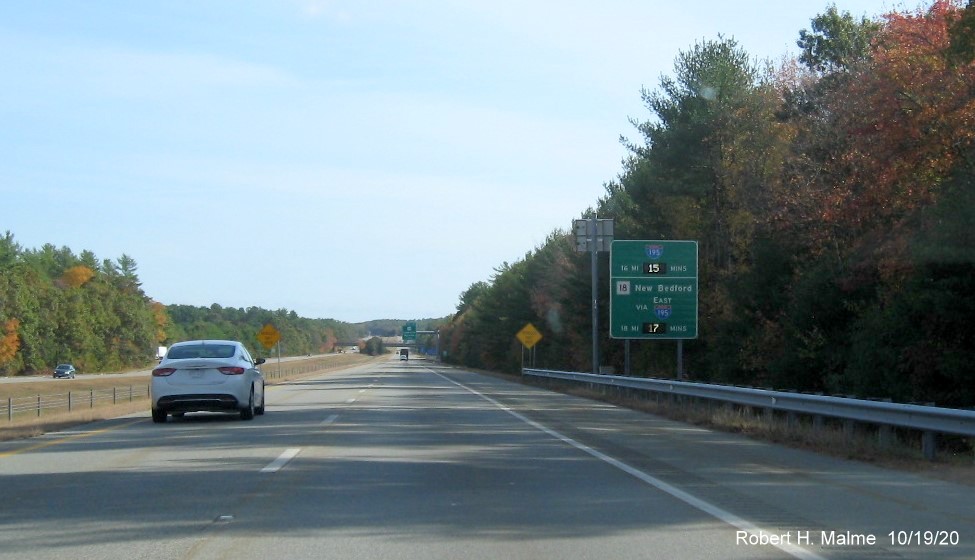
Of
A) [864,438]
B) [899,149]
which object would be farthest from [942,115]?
[864,438]

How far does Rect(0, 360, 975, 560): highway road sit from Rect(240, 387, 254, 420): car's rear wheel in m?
2.67

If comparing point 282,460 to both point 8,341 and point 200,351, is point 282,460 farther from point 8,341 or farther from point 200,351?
point 8,341

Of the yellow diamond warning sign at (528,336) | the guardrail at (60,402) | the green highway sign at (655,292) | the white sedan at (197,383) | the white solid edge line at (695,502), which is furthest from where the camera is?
the yellow diamond warning sign at (528,336)

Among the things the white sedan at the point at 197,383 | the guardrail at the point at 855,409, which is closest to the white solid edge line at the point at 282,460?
the white sedan at the point at 197,383

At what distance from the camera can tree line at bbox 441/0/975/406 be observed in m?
21.4

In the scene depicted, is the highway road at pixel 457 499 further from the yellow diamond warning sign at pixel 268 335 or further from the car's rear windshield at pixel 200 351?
the yellow diamond warning sign at pixel 268 335

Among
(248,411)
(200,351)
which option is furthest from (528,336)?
(200,351)

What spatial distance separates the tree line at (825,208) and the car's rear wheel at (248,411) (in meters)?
13.3

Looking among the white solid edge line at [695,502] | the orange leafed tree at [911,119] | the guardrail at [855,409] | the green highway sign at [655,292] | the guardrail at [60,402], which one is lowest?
the guardrail at [60,402]

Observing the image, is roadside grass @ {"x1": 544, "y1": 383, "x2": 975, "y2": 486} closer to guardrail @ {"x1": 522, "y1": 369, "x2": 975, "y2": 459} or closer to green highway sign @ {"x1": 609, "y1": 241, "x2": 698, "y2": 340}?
guardrail @ {"x1": 522, "y1": 369, "x2": 975, "y2": 459}

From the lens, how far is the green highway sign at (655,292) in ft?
104

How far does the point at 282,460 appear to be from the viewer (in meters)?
14.0

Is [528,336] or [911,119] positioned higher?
[911,119]

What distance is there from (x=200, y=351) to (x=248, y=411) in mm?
1550
